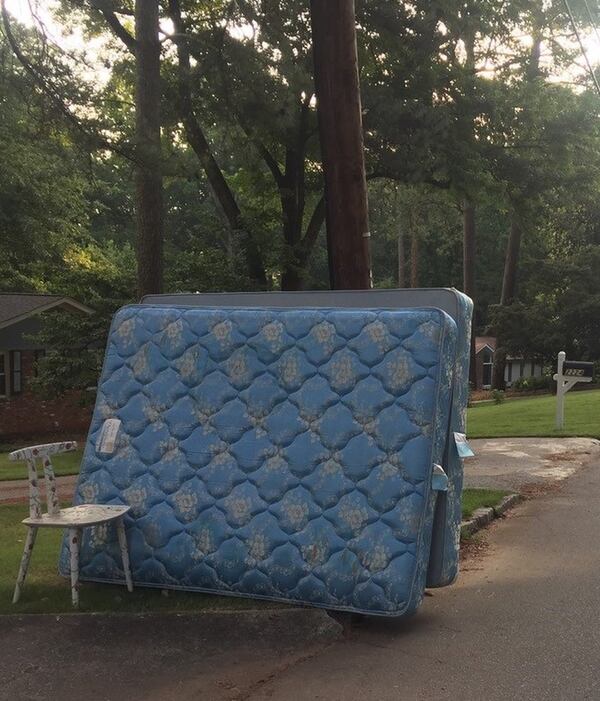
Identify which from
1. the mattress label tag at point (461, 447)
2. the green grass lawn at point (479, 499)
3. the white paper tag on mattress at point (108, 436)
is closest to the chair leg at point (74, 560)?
the white paper tag on mattress at point (108, 436)

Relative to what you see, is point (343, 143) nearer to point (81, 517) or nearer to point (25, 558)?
point (81, 517)

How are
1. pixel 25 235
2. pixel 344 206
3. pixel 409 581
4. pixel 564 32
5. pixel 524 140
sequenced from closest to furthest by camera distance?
pixel 409 581 < pixel 344 206 < pixel 524 140 < pixel 25 235 < pixel 564 32

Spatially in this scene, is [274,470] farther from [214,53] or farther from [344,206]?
[214,53]

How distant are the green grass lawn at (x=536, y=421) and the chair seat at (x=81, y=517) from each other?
472 inches

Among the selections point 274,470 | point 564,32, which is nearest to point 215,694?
point 274,470

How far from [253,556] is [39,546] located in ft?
8.79

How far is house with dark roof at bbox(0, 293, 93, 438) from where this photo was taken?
27.5 metres

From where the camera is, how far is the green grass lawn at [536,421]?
16.5m

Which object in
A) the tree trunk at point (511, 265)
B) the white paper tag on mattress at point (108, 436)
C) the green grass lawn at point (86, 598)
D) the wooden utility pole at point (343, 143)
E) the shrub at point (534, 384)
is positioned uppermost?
the tree trunk at point (511, 265)

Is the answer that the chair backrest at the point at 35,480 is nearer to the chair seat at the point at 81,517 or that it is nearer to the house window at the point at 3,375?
the chair seat at the point at 81,517

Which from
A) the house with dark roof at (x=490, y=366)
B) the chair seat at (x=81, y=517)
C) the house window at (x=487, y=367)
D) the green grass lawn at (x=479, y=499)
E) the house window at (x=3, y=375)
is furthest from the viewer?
the house window at (x=487, y=367)

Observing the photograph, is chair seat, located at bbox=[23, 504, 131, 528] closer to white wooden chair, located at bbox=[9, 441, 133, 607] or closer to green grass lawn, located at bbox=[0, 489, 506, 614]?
white wooden chair, located at bbox=[9, 441, 133, 607]

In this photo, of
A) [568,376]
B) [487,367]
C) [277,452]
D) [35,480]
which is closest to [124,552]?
[35,480]

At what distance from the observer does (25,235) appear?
77.6ft
